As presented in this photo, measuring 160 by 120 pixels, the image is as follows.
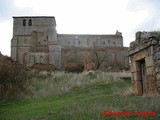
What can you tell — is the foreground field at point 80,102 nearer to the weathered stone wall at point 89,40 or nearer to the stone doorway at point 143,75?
the stone doorway at point 143,75

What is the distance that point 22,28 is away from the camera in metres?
63.3

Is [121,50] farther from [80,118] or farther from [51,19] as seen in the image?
[80,118]

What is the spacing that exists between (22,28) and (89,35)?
1839 cm

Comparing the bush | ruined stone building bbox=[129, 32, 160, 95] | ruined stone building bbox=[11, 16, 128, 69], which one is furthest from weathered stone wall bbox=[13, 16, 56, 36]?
ruined stone building bbox=[129, 32, 160, 95]

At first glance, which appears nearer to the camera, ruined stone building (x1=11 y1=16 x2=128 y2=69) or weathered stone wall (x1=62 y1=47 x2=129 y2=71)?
weathered stone wall (x1=62 y1=47 x2=129 y2=71)

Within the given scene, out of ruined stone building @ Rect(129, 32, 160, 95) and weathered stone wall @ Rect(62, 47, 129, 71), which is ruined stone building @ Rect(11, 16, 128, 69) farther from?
ruined stone building @ Rect(129, 32, 160, 95)

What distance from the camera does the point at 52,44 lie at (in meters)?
55.9

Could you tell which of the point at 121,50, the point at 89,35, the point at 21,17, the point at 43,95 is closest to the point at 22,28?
the point at 21,17

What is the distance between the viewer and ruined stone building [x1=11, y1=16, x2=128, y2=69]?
54125mm

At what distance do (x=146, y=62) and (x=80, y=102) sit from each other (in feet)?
10.9

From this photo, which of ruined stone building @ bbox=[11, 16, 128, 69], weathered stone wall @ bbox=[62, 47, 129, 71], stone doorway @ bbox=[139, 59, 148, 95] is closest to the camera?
stone doorway @ bbox=[139, 59, 148, 95]

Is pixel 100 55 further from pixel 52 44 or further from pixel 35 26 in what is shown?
pixel 35 26

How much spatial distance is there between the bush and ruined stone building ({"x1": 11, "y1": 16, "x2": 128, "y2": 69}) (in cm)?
3674

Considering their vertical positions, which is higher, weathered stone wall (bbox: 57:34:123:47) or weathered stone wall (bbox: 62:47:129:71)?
weathered stone wall (bbox: 57:34:123:47)
